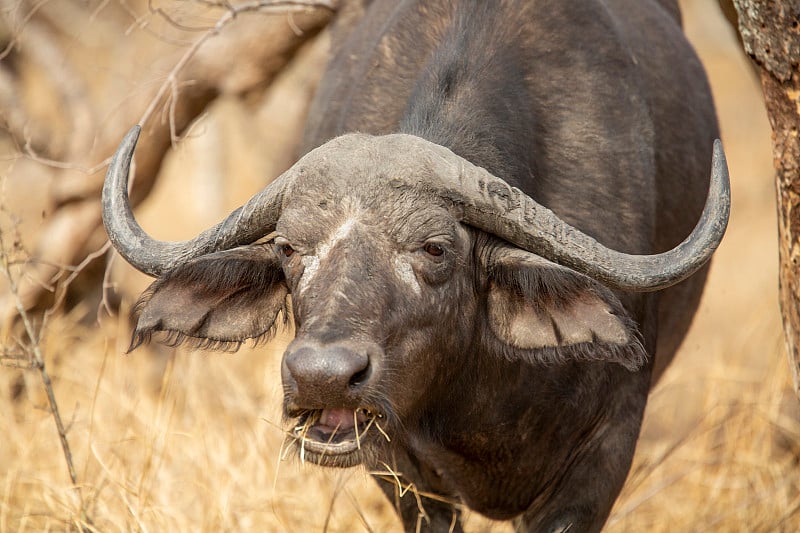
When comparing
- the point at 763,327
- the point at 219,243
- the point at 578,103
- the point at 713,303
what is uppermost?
the point at 578,103

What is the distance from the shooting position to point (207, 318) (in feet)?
12.5

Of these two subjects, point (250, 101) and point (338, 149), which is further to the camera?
point (250, 101)

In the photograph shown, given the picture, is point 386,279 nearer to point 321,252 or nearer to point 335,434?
point 321,252

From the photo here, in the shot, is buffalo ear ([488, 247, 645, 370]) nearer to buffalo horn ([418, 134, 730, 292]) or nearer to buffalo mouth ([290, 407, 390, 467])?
buffalo horn ([418, 134, 730, 292])

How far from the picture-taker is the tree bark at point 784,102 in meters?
3.46

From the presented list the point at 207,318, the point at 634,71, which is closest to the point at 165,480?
the point at 207,318

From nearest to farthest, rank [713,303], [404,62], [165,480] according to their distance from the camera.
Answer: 1. [404,62]
2. [165,480]
3. [713,303]

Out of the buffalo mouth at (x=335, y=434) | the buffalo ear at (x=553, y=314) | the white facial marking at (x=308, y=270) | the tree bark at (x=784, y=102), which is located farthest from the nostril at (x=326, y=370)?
the tree bark at (x=784, y=102)

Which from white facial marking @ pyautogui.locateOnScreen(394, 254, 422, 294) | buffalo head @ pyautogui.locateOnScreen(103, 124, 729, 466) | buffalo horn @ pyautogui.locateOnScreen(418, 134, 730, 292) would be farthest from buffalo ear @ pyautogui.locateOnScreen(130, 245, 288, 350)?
buffalo horn @ pyautogui.locateOnScreen(418, 134, 730, 292)

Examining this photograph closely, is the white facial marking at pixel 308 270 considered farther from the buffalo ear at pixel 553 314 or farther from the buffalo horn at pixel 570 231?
the buffalo ear at pixel 553 314

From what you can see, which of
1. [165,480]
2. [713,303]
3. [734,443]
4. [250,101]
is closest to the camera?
[165,480]

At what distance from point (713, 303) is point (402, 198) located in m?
7.13

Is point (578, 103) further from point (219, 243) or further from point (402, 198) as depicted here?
point (219, 243)

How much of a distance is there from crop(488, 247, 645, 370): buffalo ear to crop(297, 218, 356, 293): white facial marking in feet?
1.73
